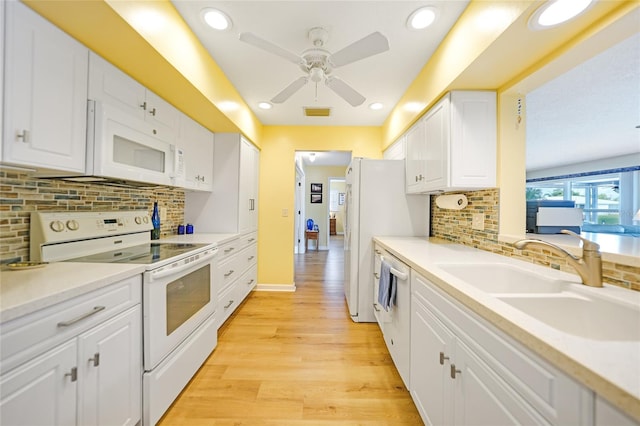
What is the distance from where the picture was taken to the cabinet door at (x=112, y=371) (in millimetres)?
996

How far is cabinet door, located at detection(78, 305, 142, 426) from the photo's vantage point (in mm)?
996

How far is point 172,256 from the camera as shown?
1.54 m

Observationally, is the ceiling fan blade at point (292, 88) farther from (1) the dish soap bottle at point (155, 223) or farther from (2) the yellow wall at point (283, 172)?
(2) the yellow wall at point (283, 172)

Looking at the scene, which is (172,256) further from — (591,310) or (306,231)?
(306,231)

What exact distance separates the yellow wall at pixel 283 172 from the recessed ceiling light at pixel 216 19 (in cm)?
198

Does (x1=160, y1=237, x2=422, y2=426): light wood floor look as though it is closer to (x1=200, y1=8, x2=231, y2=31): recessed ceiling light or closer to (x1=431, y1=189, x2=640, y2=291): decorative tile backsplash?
(x1=431, y1=189, x2=640, y2=291): decorative tile backsplash

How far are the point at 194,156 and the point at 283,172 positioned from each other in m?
1.39

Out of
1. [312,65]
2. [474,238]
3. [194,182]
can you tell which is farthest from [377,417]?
[194,182]

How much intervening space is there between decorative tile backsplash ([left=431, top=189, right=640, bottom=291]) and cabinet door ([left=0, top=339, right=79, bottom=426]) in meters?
1.97

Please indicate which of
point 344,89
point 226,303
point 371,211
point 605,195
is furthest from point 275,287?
point 605,195

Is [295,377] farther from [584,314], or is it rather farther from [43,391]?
[584,314]

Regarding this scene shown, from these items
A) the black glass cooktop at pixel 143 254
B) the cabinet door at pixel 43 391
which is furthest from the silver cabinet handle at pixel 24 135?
the cabinet door at pixel 43 391

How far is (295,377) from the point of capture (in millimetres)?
1775

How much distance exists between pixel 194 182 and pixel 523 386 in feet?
8.73
